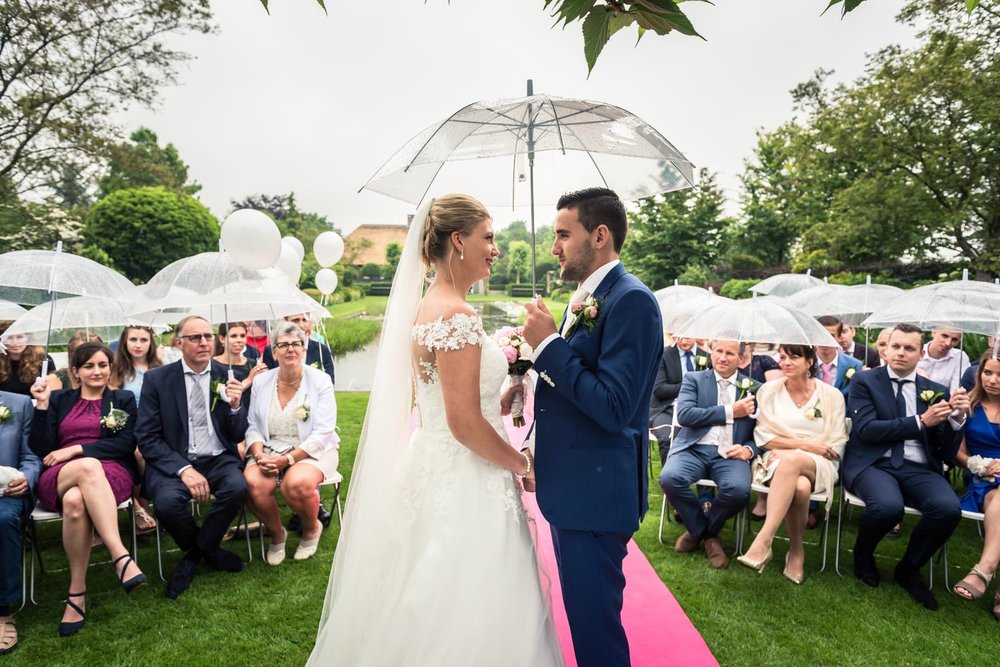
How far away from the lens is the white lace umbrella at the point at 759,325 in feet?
14.0

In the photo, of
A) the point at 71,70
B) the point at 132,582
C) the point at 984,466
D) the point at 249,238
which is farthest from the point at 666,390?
the point at 71,70

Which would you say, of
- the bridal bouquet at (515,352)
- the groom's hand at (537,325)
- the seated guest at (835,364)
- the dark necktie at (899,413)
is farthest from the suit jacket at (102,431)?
the seated guest at (835,364)

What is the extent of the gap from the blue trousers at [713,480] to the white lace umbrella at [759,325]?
0.98 m

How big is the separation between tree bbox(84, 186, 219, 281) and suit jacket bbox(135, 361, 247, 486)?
65.7 ft

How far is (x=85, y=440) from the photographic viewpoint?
4.00m

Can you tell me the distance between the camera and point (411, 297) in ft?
8.86

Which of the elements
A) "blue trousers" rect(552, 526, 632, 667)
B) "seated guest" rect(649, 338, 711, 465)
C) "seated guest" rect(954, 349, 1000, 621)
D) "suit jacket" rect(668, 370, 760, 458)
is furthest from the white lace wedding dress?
"seated guest" rect(649, 338, 711, 465)

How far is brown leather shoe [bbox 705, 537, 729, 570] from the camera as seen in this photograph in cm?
415

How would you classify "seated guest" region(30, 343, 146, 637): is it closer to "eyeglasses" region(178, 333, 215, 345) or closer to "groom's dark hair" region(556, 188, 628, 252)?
"eyeglasses" region(178, 333, 215, 345)

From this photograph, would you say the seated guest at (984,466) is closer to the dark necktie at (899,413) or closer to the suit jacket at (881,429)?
the suit jacket at (881,429)

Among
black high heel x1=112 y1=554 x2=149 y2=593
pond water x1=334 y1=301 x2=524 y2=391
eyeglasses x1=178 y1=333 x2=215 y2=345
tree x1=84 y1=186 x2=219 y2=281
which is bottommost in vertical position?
pond water x1=334 y1=301 x2=524 y2=391

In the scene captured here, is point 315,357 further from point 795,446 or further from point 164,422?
point 795,446

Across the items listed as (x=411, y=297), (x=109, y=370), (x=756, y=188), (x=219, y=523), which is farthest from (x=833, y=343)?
(x=756, y=188)

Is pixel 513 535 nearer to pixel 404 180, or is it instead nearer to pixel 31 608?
pixel 404 180
